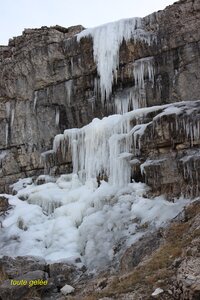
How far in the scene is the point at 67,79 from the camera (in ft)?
77.7

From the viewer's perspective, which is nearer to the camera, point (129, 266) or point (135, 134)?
point (129, 266)

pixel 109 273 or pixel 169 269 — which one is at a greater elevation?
pixel 169 269

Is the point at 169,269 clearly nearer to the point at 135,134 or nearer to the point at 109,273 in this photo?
the point at 109,273

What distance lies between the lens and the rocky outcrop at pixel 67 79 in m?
20.7

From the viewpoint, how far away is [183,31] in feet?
67.4

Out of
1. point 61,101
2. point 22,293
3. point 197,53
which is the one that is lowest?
point 22,293

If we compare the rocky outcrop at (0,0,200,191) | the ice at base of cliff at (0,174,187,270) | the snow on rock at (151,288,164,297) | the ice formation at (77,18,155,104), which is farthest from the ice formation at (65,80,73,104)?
the snow on rock at (151,288,164,297)

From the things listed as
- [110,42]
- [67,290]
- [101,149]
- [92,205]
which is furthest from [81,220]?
[110,42]

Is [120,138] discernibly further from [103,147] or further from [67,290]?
[67,290]

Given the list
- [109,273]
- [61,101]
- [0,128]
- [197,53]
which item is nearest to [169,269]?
[109,273]

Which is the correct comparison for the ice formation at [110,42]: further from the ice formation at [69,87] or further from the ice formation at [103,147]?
the ice formation at [103,147]

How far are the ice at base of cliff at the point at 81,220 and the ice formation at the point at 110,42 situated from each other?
6.53 m

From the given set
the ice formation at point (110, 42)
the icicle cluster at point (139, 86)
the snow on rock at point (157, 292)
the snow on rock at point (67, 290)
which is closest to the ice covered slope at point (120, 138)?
the icicle cluster at point (139, 86)

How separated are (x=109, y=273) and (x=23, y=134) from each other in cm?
1516
